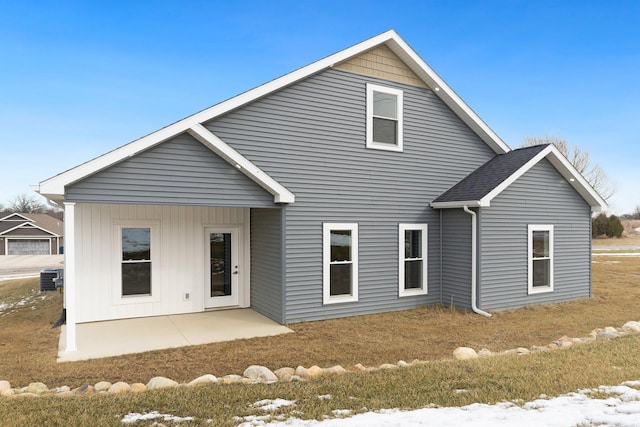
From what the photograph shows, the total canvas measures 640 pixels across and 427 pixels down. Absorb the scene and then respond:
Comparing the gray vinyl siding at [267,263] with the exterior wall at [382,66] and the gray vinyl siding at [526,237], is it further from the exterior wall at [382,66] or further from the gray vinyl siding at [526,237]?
the gray vinyl siding at [526,237]

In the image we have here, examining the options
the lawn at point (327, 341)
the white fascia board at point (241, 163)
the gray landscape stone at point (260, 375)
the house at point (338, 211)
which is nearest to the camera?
the gray landscape stone at point (260, 375)

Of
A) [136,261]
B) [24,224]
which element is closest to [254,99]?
[136,261]

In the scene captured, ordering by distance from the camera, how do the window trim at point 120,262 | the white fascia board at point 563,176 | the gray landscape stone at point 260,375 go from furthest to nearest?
the white fascia board at point 563,176, the window trim at point 120,262, the gray landscape stone at point 260,375

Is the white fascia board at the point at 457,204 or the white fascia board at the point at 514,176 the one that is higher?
the white fascia board at the point at 514,176

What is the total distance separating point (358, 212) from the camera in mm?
9516

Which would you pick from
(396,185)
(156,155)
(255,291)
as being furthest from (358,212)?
(156,155)

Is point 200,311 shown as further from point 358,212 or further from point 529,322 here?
point 529,322

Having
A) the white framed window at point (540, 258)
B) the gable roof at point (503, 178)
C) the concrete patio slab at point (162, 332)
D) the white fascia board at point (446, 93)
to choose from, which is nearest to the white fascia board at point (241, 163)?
the concrete patio slab at point (162, 332)

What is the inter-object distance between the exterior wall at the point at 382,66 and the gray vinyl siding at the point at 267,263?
3997mm

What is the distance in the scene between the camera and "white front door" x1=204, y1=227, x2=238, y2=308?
31.9ft

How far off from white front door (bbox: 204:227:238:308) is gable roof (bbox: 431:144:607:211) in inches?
208

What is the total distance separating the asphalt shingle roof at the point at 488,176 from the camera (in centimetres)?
970

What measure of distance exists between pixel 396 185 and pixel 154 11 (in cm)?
1240

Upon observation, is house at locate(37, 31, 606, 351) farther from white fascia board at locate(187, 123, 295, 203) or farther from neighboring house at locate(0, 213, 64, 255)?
neighboring house at locate(0, 213, 64, 255)
